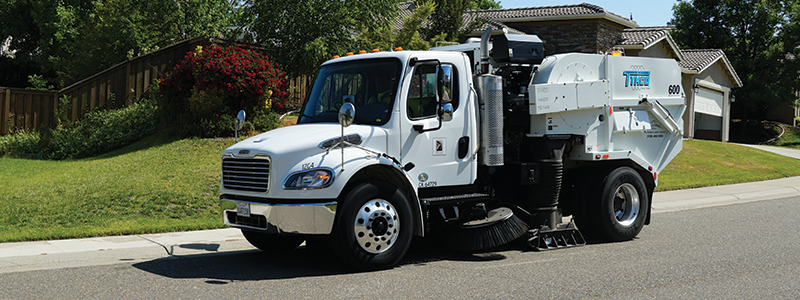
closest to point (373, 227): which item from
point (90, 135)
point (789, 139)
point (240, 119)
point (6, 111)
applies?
point (240, 119)

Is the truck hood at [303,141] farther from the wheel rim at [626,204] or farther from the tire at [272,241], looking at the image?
the wheel rim at [626,204]

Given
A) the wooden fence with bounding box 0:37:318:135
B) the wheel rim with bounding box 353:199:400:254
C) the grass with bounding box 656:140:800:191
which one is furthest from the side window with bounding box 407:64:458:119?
the wooden fence with bounding box 0:37:318:135

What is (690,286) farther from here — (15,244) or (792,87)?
(792,87)

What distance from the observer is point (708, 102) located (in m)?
33.8

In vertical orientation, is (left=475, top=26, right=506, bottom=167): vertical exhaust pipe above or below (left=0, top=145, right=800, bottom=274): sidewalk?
above

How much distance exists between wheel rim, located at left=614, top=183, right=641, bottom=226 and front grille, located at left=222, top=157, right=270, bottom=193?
511 centimetres

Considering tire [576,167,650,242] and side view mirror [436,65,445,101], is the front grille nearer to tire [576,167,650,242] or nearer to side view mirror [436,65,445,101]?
side view mirror [436,65,445,101]

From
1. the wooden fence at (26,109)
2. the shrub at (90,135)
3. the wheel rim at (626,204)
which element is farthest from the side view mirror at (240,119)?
the wooden fence at (26,109)

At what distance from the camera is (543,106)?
27.4ft

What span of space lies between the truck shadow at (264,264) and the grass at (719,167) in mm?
9097

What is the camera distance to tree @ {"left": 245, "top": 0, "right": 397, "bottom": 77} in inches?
642

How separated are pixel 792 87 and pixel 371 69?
35435mm

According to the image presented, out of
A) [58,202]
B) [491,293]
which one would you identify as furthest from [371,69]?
[58,202]

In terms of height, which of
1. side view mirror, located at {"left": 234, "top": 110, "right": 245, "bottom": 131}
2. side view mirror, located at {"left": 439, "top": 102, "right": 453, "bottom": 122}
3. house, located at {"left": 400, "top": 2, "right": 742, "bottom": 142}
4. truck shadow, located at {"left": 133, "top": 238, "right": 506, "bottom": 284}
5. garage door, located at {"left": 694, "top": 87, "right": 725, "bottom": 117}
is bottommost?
truck shadow, located at {"left": 133, "top": 238, "right": 506, "bottom": 284}
